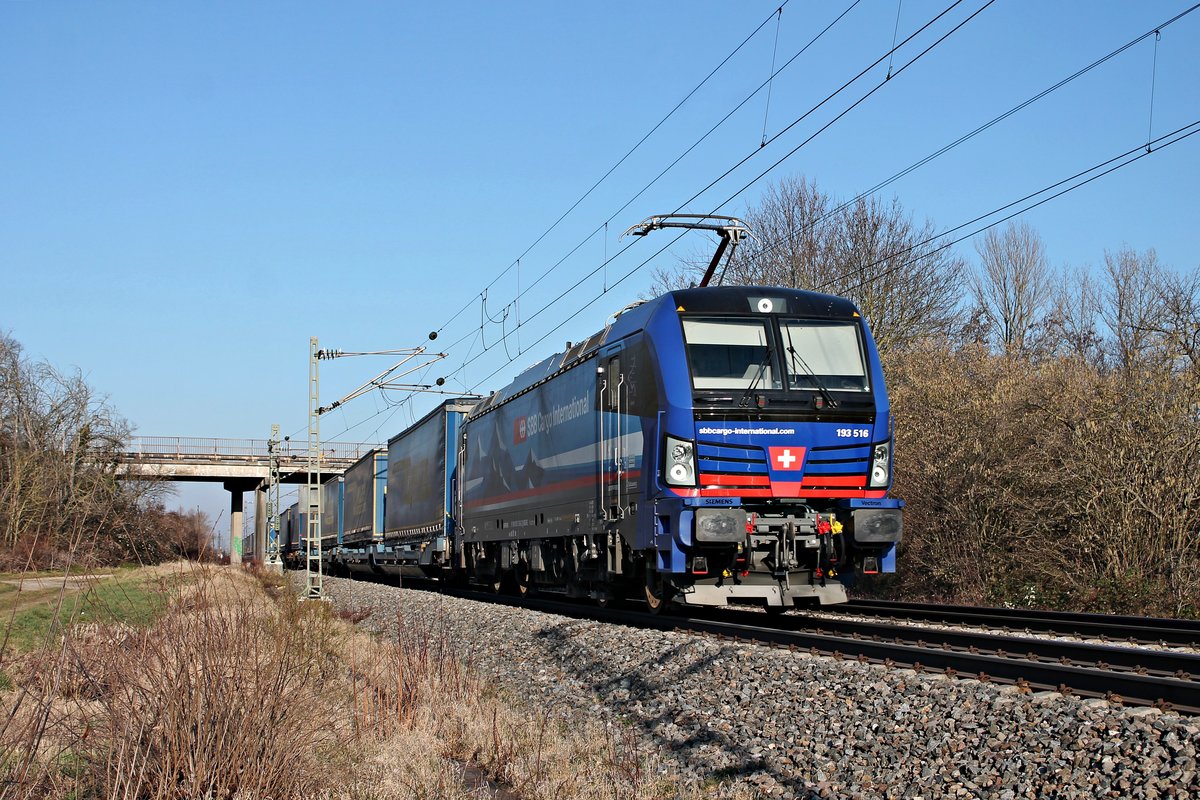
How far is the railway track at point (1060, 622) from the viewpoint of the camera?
10969mm

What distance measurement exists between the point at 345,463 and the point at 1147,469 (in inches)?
2428

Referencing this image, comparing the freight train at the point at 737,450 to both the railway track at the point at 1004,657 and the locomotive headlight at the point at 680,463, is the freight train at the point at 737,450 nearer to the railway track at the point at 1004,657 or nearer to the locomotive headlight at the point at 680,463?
the locomotive headlight at the point at 680,463

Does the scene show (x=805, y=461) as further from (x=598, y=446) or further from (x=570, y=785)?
(x=570, y=785)

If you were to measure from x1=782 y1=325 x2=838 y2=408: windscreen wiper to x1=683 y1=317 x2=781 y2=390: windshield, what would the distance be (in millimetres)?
240

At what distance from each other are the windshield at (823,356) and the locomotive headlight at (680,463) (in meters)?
1.45

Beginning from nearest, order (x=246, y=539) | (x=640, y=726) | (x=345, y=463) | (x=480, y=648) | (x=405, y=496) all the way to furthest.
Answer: (x=640, y=726) < (x=480, y=648) < (x=405, y=496) < (x=345, y=463) < (x=246, y=539)

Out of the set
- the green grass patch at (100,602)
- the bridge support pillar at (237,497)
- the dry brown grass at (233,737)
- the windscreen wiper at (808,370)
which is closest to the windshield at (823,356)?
the windscreen wiper at (808,370)

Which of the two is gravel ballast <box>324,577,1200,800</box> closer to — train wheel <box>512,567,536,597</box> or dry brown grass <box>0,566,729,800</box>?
dry brown grass <box>0,566,729,800</box>

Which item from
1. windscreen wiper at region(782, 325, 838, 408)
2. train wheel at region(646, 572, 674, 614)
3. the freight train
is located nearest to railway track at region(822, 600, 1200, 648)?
the freight train

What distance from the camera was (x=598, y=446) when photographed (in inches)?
575

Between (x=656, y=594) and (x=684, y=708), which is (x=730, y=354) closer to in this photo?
(x=656, y=594)

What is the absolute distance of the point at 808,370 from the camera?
12445 mm

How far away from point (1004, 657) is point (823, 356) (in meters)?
4.46

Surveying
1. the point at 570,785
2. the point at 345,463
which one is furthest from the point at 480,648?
the point at 345,463
